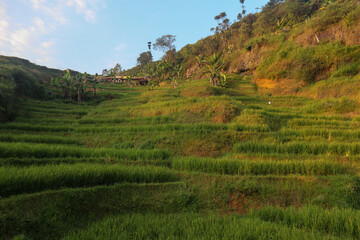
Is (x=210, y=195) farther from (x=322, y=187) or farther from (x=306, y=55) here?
(x=306, y=55)

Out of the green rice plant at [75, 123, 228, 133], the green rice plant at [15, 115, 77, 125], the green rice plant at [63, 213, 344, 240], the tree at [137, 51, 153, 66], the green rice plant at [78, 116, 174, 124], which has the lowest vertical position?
the green rice plant at [63, 213, 344, 240]

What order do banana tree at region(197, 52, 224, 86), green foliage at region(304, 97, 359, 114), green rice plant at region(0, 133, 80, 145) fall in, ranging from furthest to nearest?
banana tree at region(197, 52, 224, 86) → green foliage at region(304, 97, 359, 114) → green rice plant at region(0, 133, 80, 145)

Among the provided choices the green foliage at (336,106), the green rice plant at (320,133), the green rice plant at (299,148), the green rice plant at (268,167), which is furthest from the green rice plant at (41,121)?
the green foliage at (336,106)

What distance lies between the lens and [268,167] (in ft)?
17.1

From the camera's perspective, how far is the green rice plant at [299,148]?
6.14 m

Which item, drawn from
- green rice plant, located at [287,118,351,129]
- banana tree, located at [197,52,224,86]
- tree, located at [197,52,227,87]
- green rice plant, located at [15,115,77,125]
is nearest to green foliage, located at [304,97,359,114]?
green rice plant, located at [287,118,351,129]

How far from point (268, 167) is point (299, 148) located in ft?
7.11

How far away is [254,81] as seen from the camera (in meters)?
21.0

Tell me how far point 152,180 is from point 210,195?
58.4 inches

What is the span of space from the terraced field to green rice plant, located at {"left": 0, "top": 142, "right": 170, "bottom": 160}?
3cm

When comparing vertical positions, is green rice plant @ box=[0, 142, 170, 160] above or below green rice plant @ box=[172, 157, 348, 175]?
above

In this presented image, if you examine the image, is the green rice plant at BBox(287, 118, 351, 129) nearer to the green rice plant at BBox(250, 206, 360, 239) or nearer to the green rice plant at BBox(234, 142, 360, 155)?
the green rice plant at BBox(234, 142, 360, 155)

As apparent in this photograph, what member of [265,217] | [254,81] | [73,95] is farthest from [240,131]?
[73,95]

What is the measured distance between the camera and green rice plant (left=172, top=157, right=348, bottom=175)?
501 centimetres
